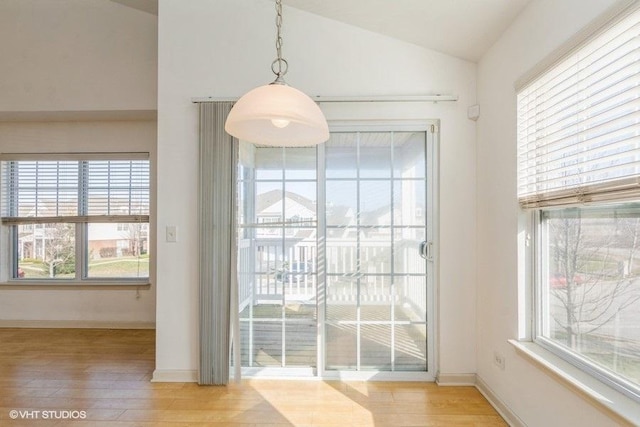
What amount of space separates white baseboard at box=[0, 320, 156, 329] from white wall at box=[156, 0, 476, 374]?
1650 millimetres

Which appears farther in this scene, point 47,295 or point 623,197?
point 47,295

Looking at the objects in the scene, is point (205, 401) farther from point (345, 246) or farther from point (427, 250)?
point (427, 250)

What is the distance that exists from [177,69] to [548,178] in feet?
9.03

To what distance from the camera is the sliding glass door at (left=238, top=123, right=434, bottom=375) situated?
2779 millimetres

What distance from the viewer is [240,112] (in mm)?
1363

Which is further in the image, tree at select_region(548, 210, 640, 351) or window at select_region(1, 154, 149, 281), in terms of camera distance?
window at select_region(1, 154, 149, 281)

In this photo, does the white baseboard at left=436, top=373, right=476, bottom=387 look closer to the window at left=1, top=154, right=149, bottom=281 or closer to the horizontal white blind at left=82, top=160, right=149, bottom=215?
the window at left=1, top=154, right=149, bottom=281

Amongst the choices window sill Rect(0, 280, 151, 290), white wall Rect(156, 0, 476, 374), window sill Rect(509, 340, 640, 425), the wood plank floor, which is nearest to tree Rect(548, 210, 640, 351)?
window sill Rect(509, 340, 640, 425)

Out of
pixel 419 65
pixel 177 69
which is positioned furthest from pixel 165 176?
pixel 419 65

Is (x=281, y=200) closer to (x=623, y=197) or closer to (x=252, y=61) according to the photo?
(x=252, y=61)

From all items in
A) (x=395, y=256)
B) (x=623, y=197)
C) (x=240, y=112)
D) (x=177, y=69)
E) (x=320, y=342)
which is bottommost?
(x=320, y=342)

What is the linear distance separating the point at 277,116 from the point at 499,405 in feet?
7.87

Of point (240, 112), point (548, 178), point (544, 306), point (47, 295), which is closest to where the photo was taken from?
point (240, 112)

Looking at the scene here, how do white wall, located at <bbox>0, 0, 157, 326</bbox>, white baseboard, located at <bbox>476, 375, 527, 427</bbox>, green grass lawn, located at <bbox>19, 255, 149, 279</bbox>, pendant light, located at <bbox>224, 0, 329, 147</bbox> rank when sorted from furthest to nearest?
1. green grass lawn, located at <bbox>19, 255, 149, 279</bbox>
2. white wall, located at <bbox>0, 0, 157, 326</bbox>
3. white baseboard, located at <bbox>476, 375, 527, 427</bbox>
4. pendant light, located at <bbox>224, 0, 329, 147</bbox>
